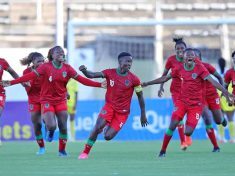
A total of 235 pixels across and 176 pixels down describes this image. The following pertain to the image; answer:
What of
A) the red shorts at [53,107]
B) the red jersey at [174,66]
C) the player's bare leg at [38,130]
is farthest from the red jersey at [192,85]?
the player's bare leg at [38,130]

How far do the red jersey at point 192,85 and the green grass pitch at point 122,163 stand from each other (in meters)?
1.10

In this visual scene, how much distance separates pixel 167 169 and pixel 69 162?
2.59 meters

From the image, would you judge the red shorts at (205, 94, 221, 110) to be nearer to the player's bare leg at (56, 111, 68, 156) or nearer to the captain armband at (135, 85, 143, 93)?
the captain armband at (135, 85, 143, 93)

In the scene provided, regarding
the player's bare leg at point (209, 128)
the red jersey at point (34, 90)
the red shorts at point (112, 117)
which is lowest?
the player's bare leg at point (209, 128)

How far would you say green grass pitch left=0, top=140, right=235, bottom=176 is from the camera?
1566cm

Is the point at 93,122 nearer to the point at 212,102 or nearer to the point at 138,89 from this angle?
the point at 212,102

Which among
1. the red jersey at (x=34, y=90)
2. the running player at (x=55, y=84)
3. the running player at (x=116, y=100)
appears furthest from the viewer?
the red jersey at (x=34, y=90)

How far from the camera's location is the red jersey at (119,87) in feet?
64.8

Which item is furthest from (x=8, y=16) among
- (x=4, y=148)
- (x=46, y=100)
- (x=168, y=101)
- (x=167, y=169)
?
(x=167, y=169)

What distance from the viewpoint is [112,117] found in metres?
19.9

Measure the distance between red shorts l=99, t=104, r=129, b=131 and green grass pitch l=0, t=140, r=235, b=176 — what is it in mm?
630

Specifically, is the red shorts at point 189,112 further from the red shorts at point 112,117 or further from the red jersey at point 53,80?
the red jersey at point 53,80

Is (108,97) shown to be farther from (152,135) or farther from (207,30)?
(207,30)

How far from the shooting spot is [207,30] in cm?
4322
